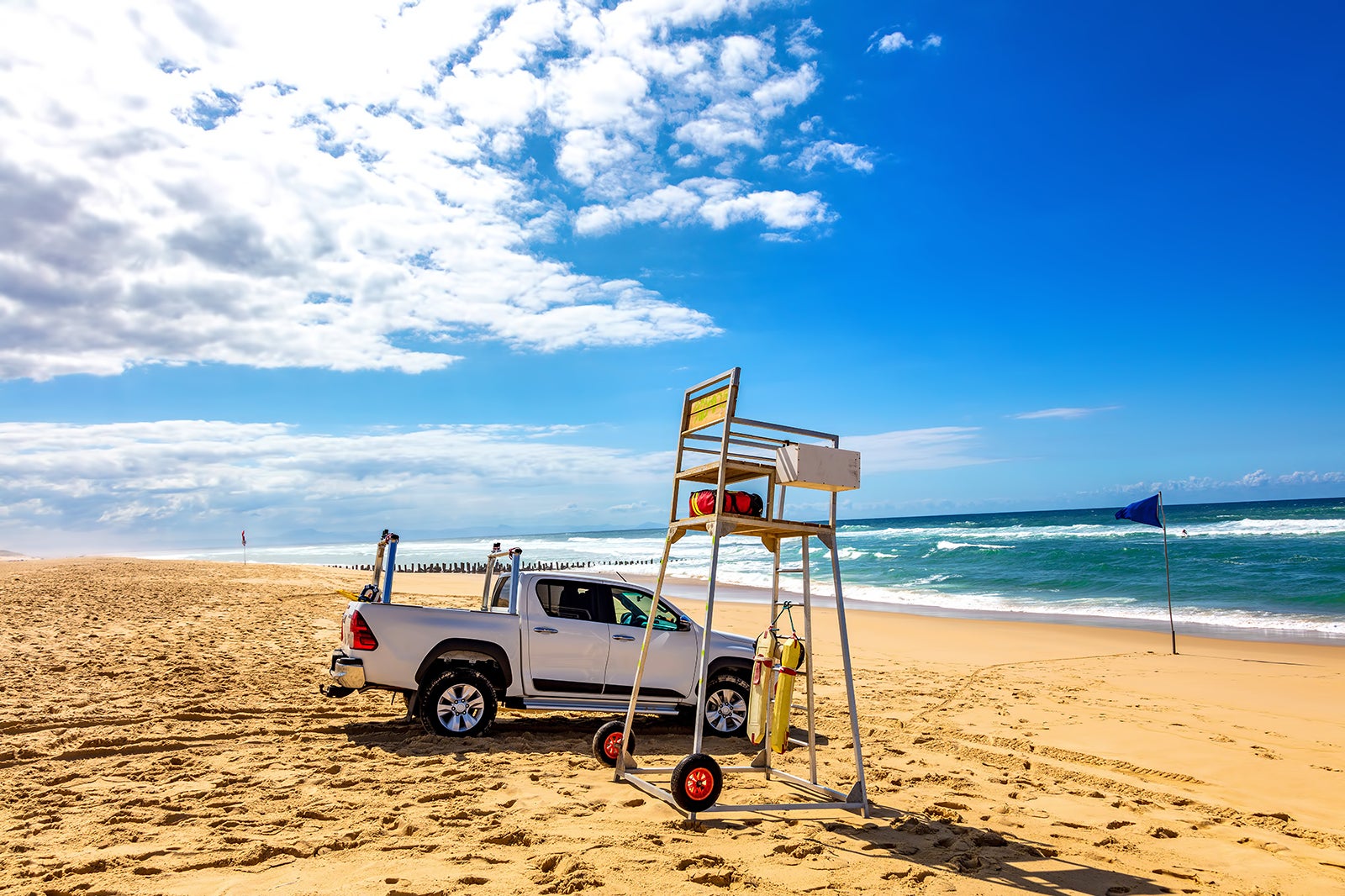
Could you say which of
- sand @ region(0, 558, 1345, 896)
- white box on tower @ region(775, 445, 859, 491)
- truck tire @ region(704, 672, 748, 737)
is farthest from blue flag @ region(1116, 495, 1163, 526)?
white box on tower @ region(775, 445, 859, 491)

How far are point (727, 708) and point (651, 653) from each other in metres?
1.12

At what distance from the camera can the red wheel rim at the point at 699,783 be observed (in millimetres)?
5828

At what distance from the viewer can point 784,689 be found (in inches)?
242

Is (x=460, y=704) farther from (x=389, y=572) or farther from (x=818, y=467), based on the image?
(x=818, y=467)

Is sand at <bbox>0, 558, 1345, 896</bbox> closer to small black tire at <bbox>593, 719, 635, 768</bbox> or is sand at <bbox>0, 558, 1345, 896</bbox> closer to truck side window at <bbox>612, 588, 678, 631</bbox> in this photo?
small black tire at <bbox>593, 719, 635, 768</bbox>

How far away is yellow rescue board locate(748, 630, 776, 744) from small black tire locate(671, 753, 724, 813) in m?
0.58

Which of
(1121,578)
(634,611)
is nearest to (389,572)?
(634,611)

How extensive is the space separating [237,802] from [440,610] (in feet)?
9.27

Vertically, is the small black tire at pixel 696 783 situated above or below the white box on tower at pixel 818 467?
below

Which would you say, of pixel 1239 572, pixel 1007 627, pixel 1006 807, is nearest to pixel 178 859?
pixel 1006 807

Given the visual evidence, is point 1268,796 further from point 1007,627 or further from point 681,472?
point 1007,627

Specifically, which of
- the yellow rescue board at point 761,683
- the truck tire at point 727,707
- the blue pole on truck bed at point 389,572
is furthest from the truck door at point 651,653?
the yellow rescue board at point 761,683

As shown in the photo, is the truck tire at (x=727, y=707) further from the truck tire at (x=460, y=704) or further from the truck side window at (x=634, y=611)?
the truck tire at (x=460, y=704)

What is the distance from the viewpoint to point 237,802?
21.0 feet
